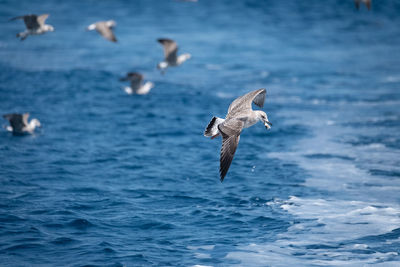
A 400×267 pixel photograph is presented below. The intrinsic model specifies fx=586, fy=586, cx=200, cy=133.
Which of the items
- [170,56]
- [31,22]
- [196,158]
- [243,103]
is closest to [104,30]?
[31,22]

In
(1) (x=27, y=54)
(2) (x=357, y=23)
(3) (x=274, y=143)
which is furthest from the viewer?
(2) (x=357, y=23)

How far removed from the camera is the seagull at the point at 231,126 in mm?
9016

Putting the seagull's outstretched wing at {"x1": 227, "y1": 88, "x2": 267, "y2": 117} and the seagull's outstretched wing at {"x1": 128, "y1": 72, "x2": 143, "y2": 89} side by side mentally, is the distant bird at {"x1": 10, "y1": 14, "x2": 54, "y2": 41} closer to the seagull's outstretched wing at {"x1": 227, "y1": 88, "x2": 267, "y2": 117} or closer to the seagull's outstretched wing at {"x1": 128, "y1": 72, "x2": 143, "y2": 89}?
the seagull's outstretched wing at {"x1": 128, "y1": 72, "x2": 143, "y2": 89}

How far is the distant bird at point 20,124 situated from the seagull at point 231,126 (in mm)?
6565

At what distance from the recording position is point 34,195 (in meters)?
11.3

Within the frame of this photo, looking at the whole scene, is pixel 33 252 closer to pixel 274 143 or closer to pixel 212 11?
pixel 274 143

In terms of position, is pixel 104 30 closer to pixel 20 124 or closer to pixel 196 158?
pixel 20 124

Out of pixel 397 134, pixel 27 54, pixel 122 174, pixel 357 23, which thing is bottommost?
pixel 357 23

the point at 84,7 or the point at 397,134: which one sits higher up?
the point at 397,134

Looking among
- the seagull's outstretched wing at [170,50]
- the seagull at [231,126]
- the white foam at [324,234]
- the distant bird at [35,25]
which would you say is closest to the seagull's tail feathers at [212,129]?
the seagull at [231,126]

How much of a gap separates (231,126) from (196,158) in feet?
16.5

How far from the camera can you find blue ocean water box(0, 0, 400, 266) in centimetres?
951

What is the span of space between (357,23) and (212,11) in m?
9.15

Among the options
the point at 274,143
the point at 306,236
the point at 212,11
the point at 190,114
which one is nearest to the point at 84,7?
the point at 212,11
